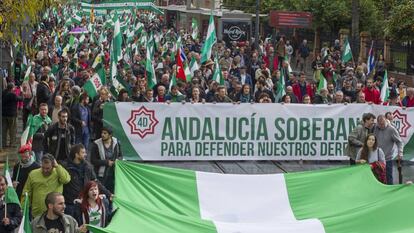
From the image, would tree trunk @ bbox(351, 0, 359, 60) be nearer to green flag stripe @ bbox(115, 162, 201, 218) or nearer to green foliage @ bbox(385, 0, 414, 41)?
green foliage @ bbox(385, 0, 414, 41)

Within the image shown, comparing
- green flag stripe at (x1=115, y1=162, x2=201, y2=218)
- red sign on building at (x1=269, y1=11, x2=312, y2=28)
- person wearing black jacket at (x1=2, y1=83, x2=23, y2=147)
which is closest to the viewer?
green flag stripe at (x1=115, y1=162, x2=201, y2=218)

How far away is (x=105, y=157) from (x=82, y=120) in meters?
4.49

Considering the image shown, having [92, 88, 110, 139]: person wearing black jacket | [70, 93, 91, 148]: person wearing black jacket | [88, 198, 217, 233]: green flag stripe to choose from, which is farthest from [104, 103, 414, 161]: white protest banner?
[88, 198, 217, 233]: green flag stripe

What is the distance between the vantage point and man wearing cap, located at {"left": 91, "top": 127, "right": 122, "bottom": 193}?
1228 cm

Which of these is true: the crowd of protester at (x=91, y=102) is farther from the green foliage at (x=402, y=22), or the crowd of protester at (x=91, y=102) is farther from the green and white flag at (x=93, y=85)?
the green foliage at (x=402, y=22)

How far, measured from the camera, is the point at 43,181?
1051cm

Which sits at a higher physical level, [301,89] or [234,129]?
[301,89]

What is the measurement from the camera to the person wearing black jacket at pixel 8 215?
963 centimetres

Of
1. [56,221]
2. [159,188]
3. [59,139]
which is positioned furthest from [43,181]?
[59,139]

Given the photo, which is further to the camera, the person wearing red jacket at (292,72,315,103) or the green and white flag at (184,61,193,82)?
the green and white flag at (184,61,193,82)

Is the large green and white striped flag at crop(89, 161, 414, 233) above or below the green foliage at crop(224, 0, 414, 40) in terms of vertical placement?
below

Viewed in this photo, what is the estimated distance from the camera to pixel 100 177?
1230 cm

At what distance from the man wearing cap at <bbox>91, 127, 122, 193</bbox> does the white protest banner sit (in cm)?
506

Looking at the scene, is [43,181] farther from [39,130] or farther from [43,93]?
[43,93]
